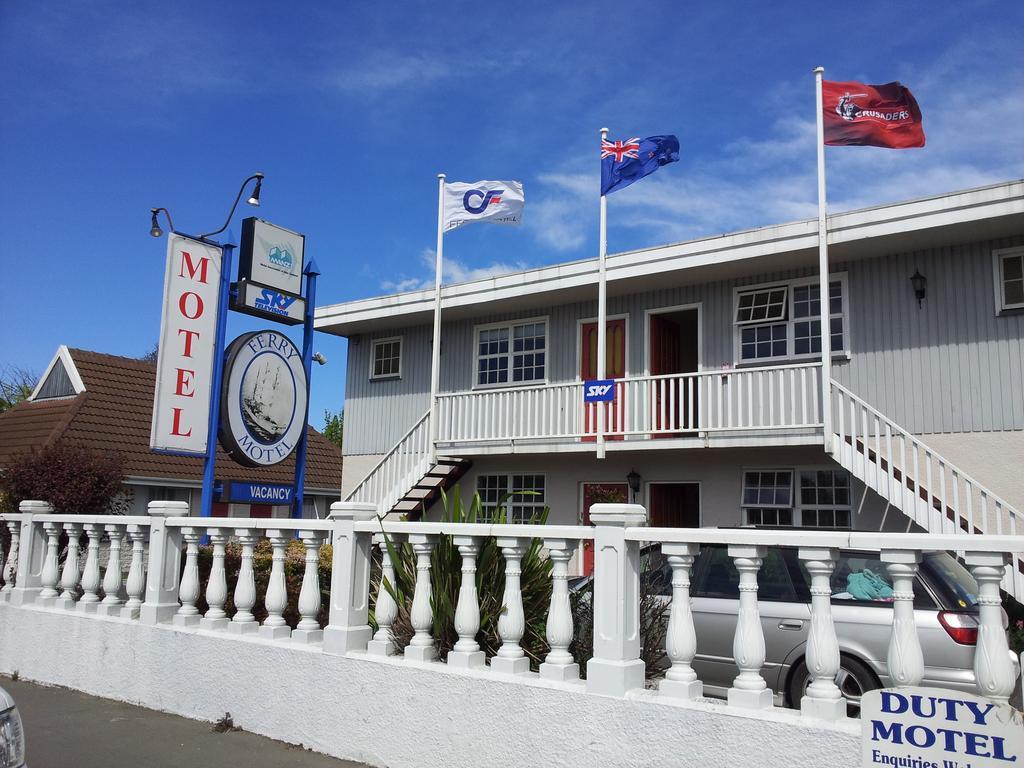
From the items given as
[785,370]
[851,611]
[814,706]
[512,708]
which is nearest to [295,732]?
[512,708]

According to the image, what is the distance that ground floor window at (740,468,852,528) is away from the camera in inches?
527

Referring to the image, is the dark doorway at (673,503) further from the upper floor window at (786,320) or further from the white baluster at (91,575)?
the white baluster at (91,575)

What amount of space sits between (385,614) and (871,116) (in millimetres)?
10126

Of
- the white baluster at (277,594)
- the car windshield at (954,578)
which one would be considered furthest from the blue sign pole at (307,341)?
the car windshield at (954,578)

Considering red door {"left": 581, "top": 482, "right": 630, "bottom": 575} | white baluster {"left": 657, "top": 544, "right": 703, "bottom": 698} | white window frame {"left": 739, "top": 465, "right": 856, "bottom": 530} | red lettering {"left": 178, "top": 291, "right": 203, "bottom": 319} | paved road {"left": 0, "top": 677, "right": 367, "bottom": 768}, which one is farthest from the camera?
red door {"left": 581, "top": 482, "right": 630, "bottom": 575}

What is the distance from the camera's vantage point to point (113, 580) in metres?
7.62

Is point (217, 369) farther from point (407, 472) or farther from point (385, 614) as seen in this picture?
point (407, 472)

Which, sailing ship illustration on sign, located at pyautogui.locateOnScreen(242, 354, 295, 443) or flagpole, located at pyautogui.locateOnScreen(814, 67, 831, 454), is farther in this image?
flagpole, located at pyautogui.locateOnScreen(814, 67, 831, 454)

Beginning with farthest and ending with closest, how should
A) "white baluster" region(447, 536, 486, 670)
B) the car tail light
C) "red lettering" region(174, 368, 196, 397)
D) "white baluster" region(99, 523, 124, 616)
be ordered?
1. "red lettering" region(174, 368, 196, 397)
2. "white baluster" region(99, 523, 124, 616)
3. the car tail light
4. "white baluster" region(447, 536, 486, 670)

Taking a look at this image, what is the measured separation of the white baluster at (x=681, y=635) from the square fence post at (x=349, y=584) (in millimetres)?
2126

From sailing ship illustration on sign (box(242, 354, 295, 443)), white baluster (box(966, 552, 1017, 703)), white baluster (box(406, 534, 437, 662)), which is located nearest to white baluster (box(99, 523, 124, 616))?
sailing ship illustration on sign (box(242, 354, 295, 443))

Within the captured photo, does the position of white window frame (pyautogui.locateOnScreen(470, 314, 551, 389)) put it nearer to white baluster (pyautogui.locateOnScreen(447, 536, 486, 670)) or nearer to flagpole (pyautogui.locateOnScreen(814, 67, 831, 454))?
flagpole (pyautogui.locateOnScreen(814, 67, 831, 454))

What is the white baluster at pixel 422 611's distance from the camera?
5.33 m

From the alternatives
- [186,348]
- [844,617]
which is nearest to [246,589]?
[186,348]
